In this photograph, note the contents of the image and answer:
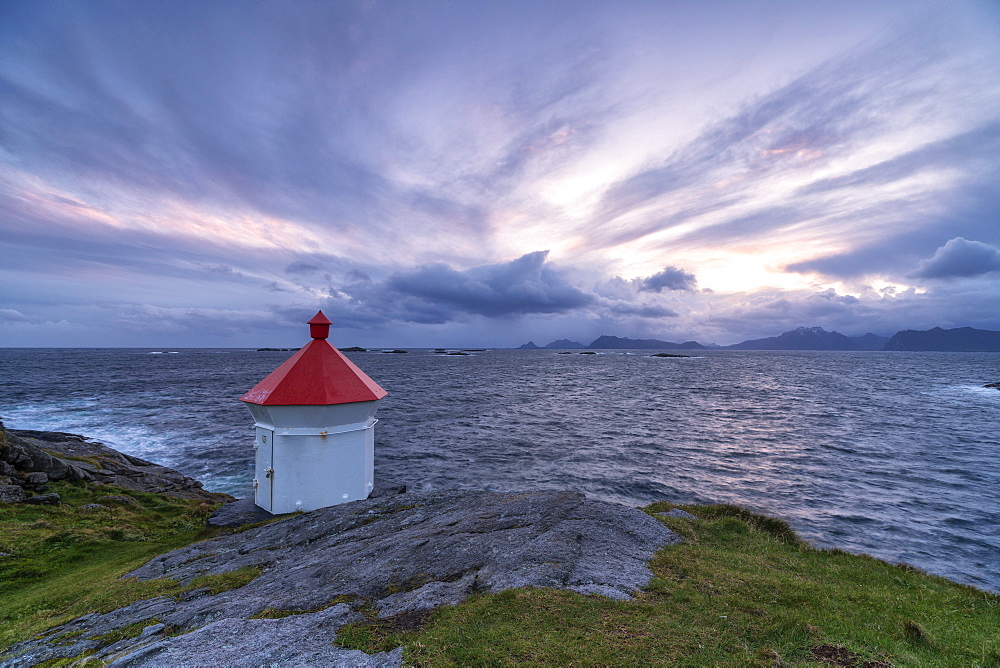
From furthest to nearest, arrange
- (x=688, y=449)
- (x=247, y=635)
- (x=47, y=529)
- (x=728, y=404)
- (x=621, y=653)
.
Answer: (x=728, y=404) < (x=688, y=449) < (x=47, y=529) < (x=247, y=635) < (x=621, y=653)

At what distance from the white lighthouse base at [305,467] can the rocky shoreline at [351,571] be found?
31.9 inches

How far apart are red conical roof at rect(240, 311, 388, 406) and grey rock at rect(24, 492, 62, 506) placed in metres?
10.1

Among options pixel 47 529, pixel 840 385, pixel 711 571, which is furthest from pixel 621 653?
pixel 840 385

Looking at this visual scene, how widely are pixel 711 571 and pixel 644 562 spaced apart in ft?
4.08

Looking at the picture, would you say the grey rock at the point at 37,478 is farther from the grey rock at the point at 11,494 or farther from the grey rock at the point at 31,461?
the grey rock at the point at 11,494

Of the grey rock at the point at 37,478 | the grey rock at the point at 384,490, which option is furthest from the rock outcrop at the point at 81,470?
the grey rock at the point at 384,490

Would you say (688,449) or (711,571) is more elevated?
(711,571)

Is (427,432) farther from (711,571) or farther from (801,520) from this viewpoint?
(711,571)

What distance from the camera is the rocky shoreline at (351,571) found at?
5.79 m

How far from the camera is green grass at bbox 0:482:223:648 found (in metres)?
8.33

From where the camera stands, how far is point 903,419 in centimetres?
4512

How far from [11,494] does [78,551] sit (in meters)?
6.16

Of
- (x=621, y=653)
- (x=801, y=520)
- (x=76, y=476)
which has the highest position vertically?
(x=621, y=653)

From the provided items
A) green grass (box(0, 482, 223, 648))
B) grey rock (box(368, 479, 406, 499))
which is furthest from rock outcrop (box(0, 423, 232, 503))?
grey rock (box(368, 479, 406, 499))
